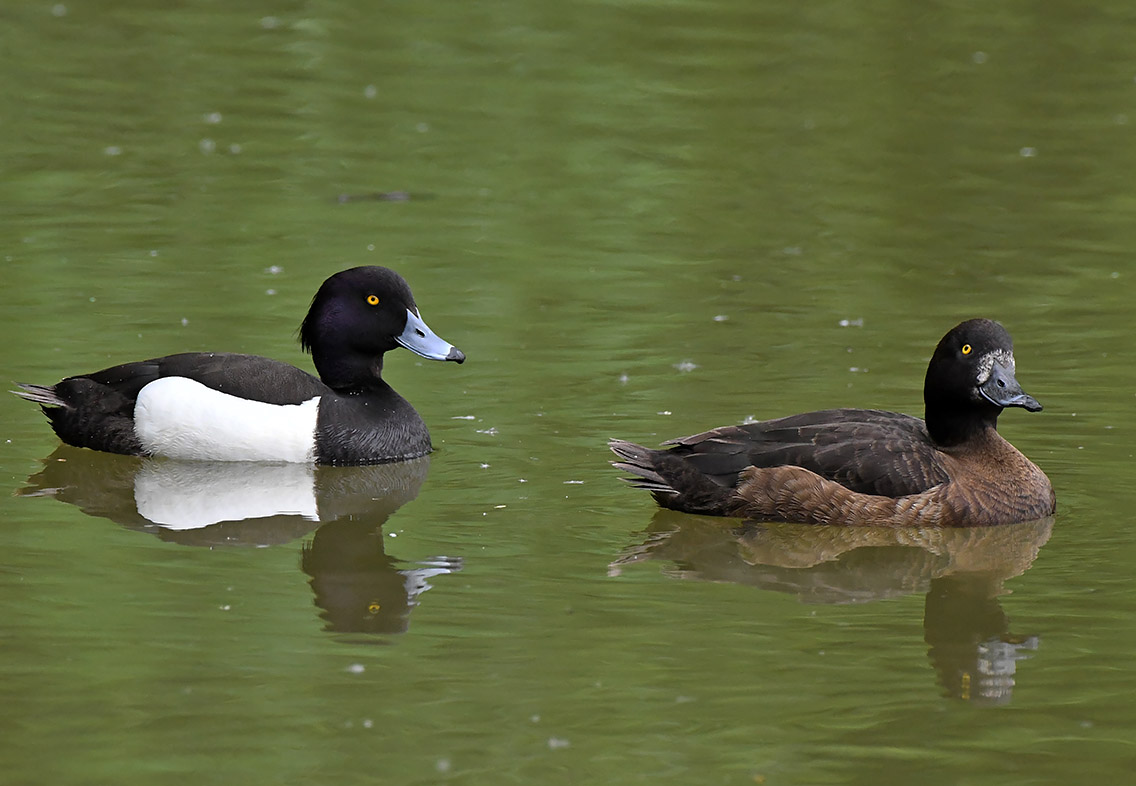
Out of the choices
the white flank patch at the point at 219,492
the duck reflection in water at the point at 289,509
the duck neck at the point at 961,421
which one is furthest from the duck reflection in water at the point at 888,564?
the white flank patch at the point at 219,492

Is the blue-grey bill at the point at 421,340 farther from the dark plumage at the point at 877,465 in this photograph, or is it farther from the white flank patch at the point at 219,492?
the dark plumage at the point at 877,465

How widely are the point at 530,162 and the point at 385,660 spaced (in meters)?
10.0

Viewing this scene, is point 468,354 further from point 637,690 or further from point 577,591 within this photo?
point 637,690

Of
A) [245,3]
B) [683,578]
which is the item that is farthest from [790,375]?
[245,3]

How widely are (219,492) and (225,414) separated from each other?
75 centimetres

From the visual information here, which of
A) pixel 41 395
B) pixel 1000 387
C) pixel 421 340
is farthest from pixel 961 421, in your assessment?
pixel 41 395

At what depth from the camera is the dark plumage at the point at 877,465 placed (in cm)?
905

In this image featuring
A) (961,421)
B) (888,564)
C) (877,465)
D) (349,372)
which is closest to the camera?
(888,564)

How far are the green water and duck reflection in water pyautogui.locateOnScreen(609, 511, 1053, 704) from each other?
3cm

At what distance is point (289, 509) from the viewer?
31.0 ft

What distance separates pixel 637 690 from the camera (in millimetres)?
6859

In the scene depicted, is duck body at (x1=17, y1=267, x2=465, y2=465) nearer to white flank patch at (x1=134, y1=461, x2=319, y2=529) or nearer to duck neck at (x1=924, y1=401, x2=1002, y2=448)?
white flank patch at (x1=134, y1=461, x2=319, y2=529)

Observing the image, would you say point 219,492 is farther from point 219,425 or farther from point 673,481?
point 673,481

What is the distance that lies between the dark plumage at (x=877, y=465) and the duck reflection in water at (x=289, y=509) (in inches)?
53.3
